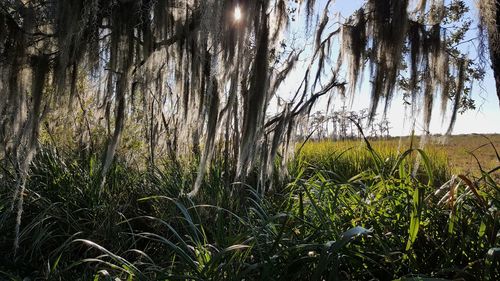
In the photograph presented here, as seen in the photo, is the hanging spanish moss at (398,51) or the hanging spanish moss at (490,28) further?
the hanging spanish moss at (398,51)

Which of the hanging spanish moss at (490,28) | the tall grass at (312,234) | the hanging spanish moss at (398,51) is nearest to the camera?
the tall grass at (312,234)

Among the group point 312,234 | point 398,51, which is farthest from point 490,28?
point 312,234

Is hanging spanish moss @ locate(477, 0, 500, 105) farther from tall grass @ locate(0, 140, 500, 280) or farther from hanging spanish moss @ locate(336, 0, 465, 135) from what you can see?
tall grass @ locate(0, 140, 500, 280)

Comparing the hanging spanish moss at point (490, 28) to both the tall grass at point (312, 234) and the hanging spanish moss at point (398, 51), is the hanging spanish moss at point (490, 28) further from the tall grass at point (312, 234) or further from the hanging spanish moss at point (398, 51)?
the tall grass at point (312, 234)

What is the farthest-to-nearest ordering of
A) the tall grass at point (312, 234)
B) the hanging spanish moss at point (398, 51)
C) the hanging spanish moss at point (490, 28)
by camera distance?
the hanging spanish moss at point (398, 51), the hanging spanish moss at point (490, 28), the tall grass at point (312, 234)

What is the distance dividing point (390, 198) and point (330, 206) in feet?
Result: 1.15

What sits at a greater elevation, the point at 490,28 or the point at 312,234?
the point at 490,28

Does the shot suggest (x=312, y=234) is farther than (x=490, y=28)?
No

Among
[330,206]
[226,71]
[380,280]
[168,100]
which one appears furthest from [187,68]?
[380,280]

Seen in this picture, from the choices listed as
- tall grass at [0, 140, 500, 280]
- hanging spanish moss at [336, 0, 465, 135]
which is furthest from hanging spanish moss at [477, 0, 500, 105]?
tall grass at [0, 140, 500, 280]

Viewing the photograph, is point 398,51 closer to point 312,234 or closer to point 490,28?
point 490,28

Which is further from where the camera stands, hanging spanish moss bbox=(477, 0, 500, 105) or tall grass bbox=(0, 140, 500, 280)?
hanging spanish moss bbox=(477, 0, 500, 105)

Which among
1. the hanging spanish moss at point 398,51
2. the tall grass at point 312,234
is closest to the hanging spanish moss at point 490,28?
the hanging spanish moss at point 398,51

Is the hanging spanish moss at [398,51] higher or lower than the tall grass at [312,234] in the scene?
higher
